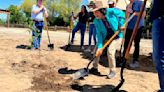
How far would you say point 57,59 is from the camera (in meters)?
9.19

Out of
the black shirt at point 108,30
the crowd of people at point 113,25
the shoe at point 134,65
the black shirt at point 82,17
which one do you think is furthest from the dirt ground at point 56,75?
the black shirt at point 82,17

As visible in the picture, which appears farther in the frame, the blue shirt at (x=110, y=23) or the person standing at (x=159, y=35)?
the blue shirt at (x=110, y=23)

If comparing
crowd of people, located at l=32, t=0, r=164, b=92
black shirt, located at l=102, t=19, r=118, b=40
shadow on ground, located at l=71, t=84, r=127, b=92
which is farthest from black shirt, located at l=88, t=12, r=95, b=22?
shadow on ground, located at l=71, t=84, r=127, b=92

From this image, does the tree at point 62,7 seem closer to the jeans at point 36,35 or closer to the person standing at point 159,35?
the jeans at point 36,35

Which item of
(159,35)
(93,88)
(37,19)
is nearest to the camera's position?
(159,35)

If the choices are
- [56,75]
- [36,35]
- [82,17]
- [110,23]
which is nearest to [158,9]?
[110,23]

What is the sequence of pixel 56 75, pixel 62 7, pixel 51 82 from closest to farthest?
pixel 51 82
pixel 56 75
pixel 62 7

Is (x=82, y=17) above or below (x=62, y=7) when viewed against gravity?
above

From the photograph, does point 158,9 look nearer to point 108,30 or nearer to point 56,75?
point 108,30

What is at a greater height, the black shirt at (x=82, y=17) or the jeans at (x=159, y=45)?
the jeans at (x=159, y=45)

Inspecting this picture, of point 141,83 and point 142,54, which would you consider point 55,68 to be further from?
point 142,54

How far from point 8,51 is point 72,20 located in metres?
3.38

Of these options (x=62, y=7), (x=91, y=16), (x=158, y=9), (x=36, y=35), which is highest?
(x=158, y=9)

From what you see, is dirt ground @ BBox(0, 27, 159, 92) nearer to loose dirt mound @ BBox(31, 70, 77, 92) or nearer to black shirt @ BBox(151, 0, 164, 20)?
loose dirt mound @ BBox(31, 70, 77, 92)
